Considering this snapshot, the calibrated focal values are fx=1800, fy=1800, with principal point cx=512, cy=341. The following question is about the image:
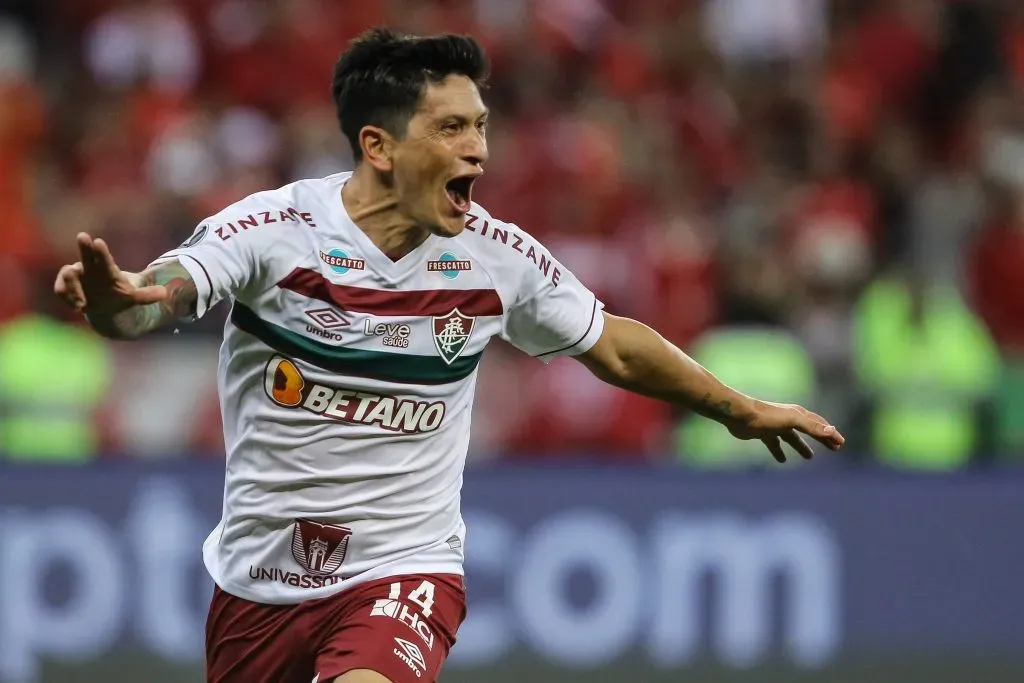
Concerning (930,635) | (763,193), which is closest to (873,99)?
(763,193)

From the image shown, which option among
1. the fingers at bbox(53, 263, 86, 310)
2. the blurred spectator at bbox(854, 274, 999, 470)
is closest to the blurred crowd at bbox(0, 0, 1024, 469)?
the blurred spectator at bbox(854, 274, 999, 470)

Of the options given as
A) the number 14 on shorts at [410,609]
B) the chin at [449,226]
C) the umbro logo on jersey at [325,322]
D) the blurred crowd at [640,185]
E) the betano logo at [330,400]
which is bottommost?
the number 14 on shorts at [410,609]

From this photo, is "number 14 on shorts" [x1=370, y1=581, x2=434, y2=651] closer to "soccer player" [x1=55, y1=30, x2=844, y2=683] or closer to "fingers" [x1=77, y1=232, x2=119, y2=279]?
"soccer player" [x1=55, y1=30, x2=844, y2=683]

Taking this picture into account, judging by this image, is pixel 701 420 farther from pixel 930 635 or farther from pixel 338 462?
pixel 338 462

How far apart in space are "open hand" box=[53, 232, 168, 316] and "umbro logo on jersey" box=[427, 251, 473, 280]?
956mm

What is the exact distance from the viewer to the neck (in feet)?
17.0

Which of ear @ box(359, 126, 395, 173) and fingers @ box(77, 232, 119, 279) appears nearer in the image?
fingers @ box(77, 232, 119, 279)

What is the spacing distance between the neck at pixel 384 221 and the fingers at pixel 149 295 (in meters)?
0.78

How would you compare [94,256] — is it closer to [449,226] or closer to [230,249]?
[230,249]

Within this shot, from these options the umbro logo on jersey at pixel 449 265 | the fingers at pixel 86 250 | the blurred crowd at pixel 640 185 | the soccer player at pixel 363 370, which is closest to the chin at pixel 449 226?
the soccer player at pixel 363 370

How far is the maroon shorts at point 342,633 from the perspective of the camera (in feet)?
16.3

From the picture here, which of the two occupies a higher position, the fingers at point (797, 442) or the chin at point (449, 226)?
the chin at point (449, 226)

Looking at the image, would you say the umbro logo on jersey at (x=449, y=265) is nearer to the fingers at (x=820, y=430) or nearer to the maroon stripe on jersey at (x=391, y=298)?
the maroon stripe on jersey at (x=391, y=298)

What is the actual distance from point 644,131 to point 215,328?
11.8 feet
